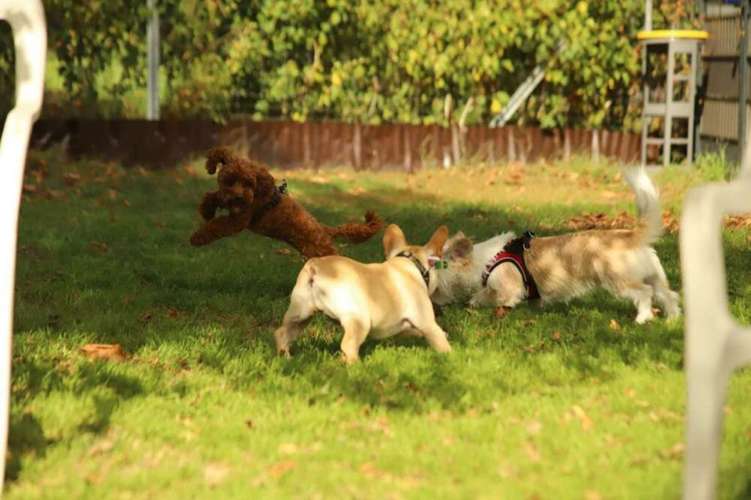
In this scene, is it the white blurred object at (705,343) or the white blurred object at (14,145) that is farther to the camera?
the white blurred object at (14,145)

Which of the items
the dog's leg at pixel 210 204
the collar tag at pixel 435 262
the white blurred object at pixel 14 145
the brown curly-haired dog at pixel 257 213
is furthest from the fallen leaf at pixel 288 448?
the dog's leg at pixel 210 204

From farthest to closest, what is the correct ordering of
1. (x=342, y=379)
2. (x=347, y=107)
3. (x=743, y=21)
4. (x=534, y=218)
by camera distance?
1. (x=347, y=107)
2. (x=743, y=21)
3. (x=534, y=218)
4. (x=342, y=379)

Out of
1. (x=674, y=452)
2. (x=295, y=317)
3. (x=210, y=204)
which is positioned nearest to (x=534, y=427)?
(x=674, y=452)

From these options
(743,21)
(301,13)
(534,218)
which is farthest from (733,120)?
(301,13)

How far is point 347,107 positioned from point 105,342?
10.9m

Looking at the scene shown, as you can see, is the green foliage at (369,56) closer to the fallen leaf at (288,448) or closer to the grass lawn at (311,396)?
the grass lawn at (311,396)

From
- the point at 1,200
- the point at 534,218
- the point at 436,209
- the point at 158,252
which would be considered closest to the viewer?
the point at 1,200

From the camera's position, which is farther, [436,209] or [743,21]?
[743,21]

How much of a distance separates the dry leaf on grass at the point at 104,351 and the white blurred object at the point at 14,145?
213cm

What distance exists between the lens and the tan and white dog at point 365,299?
6379 millimetres

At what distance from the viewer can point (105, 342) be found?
23.3ft

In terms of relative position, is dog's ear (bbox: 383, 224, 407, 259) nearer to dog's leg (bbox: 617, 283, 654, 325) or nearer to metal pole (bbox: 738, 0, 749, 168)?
dog's leg (bbox: 617, 283, 654, 325)

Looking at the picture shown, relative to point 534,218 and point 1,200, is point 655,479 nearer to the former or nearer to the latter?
point 1,200

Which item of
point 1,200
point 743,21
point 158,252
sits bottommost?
point 158,252
